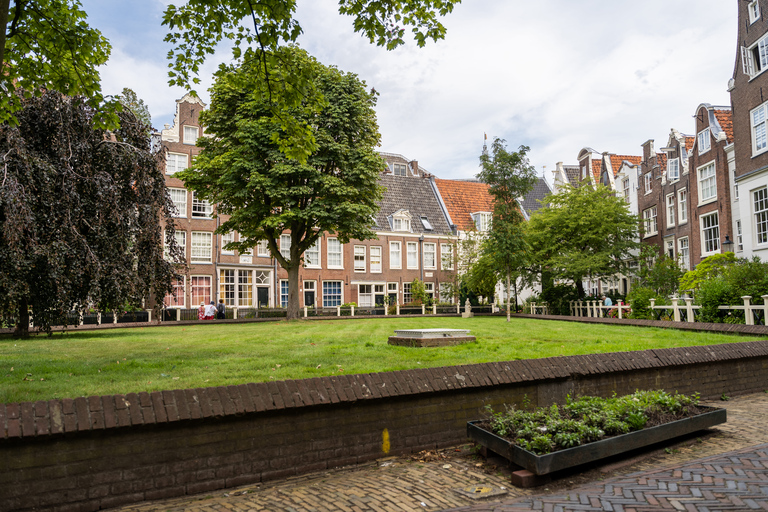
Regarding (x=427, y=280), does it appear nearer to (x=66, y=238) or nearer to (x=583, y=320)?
(x=583, y=320)

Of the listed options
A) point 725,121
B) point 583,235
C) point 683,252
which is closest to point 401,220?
point 583,235

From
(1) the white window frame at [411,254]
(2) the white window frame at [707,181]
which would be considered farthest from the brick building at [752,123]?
(1) the white window frame at [411,254]

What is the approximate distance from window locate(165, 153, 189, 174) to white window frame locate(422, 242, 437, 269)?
1996 cm

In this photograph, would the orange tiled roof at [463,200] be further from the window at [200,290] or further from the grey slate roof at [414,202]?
the window at [200,290]

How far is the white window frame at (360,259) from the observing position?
40.8m

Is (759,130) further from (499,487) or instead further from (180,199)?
(180,199)

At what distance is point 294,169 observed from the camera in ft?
72.6

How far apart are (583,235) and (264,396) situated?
31.3 meters

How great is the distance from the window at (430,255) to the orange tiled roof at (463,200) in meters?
3.66

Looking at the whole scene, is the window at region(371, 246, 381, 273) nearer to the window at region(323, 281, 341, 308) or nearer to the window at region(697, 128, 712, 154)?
the window at region(323, 281, 341, 308)

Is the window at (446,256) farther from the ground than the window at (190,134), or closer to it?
closer to it

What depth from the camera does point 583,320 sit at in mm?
21578

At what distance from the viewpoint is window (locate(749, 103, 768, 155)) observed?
22750 millimetres

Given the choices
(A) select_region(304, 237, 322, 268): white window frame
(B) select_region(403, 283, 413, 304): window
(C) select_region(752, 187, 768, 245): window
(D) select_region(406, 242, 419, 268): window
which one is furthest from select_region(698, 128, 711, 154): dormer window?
(A) select_region(304, 237, 322, 268): white window frame
